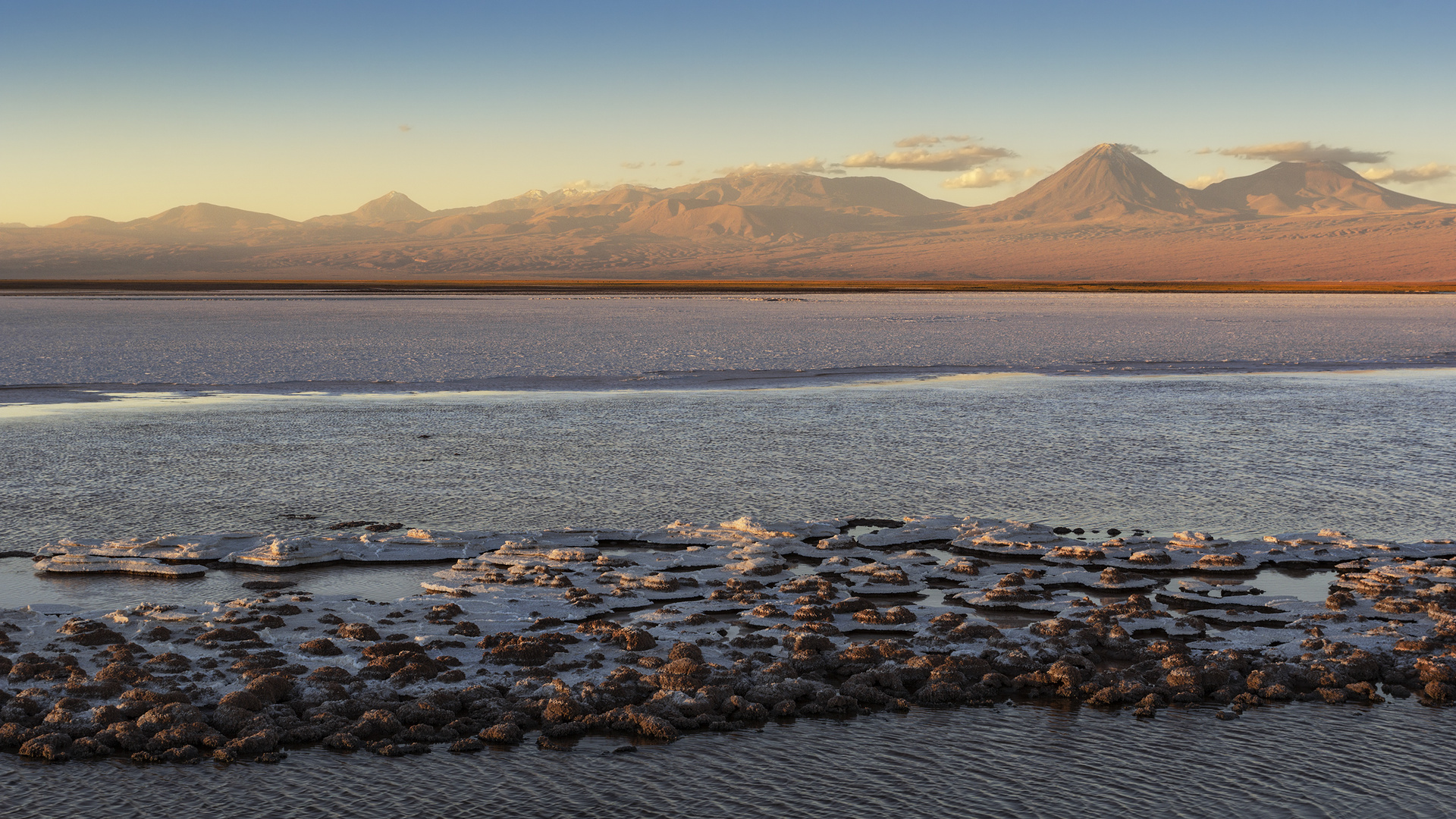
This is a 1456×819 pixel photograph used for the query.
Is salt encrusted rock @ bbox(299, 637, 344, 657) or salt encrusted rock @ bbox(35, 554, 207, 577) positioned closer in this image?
salt encrusted rock @ bbox(299, 637, 344, 657)

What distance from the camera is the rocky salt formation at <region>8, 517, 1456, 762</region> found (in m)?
6.04

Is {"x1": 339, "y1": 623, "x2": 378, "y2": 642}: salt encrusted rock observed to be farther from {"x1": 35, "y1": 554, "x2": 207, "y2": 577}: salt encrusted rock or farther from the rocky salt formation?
{"x1": 35, "y1": 554, "x2": 207, "y2": 577}: salt encrusted rock

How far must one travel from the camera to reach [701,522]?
10070 millimetres

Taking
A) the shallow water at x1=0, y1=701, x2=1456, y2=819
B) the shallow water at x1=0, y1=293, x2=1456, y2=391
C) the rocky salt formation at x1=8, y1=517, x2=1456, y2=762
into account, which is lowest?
the shallow water at x1=0, y1=293, x2=1456, y2=391

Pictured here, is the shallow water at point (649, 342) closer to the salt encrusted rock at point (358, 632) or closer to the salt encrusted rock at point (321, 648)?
the salt encrusted rock at point (358, 632)

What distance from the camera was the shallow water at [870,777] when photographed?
5.17m

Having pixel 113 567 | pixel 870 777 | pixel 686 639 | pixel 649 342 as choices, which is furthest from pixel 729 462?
pixel 649 342

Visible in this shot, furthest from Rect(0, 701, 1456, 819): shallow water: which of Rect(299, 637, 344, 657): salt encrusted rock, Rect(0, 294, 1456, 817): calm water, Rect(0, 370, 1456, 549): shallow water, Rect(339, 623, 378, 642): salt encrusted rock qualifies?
A: Rect(0, 370, 1456, 549): shallow water

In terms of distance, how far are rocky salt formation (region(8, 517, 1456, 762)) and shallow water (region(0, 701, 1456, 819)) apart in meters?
0.19

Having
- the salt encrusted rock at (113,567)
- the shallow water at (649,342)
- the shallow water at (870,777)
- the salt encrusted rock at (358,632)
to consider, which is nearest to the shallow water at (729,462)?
the salt encrusted rock at (113,567)

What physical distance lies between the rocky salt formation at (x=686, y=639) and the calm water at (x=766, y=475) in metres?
0.25

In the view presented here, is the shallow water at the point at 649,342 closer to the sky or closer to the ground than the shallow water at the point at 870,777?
closer to the ground

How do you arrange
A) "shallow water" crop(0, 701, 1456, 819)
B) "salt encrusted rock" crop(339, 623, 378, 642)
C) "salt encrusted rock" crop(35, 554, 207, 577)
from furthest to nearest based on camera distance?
"salt encrusted rock" crop(35, 554, 207, 577) < "salt encrusted rock" crop(339, 623, 378, 642) < "shallow water" crop(0, 701, 1456, 819)

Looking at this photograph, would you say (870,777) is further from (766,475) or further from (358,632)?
(766,475)
